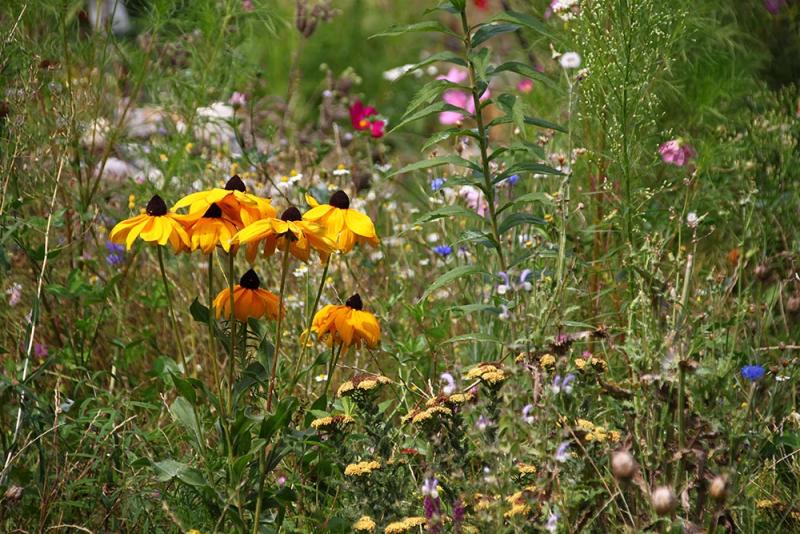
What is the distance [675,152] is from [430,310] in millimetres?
941

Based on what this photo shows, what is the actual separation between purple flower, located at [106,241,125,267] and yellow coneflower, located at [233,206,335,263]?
5.72 ft

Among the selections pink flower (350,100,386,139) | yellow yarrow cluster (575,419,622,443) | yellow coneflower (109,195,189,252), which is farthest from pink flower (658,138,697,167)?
yellow coneflower (109,195,189,252)

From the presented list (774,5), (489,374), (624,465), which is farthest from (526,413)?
(774,5)

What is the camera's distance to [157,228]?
2205 mm

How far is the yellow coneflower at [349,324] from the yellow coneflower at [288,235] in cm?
13

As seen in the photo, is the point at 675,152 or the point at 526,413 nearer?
the point at 526,413

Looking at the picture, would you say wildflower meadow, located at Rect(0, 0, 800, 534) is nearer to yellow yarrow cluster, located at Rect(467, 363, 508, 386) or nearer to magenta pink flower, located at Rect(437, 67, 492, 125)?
yellow yarrow cluster, located at Rect(467, 363, 508, 386)

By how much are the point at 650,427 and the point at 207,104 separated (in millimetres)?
2405

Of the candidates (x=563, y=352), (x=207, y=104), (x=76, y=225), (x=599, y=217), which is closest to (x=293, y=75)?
(x=207, y=104)

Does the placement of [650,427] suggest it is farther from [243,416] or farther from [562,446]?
[243,416]

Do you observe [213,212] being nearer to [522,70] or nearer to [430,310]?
[522,70]

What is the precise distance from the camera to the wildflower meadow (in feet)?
7.41

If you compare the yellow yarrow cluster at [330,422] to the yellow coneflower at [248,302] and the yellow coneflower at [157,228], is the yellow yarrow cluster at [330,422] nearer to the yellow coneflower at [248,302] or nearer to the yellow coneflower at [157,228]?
the yellow coneflower at [248,302]

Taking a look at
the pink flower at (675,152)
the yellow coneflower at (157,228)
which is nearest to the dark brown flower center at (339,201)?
the yellow coneflower at (157,228)
